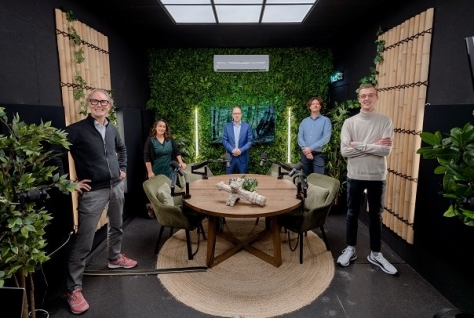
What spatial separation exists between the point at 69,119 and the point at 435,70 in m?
3.80

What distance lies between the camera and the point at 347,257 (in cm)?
325

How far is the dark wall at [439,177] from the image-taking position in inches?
97.0

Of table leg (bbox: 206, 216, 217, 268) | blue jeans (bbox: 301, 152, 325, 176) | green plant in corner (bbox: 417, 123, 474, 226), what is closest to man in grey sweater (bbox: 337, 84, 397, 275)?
green plant in corner (bbox: 417, 123, 474, 226)

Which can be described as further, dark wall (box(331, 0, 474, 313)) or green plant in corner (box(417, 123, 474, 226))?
dark wall (box(331, 0, 474, 313))

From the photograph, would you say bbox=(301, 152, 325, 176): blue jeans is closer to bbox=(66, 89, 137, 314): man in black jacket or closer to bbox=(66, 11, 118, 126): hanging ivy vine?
bbox=(66, 89, 137, 314): man in black jacket

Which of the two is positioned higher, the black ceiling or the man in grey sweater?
the black ceiling

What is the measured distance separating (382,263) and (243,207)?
1.67m

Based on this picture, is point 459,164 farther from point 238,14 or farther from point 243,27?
point 243,27

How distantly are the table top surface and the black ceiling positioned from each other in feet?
7.91

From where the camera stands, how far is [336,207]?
504 cm

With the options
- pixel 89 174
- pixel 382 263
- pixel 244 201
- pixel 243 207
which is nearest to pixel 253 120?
pixel 244 201

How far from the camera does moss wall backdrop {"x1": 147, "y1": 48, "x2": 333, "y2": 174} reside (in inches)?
239

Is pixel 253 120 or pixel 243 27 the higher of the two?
pixel 243 27

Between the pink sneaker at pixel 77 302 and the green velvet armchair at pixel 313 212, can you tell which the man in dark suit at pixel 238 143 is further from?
the pink sneaker at pixel 77 302
